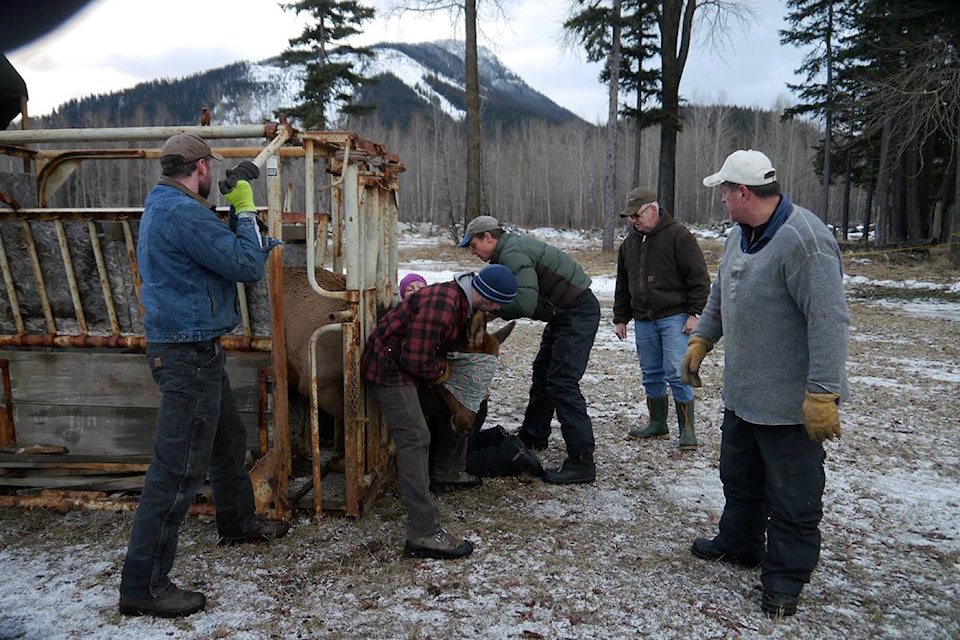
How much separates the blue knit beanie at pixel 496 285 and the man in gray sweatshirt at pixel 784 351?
1050 millimetres

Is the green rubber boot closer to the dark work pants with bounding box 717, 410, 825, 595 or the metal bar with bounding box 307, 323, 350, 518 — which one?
the dark work pants with bounding box 717, 410, 825, 595

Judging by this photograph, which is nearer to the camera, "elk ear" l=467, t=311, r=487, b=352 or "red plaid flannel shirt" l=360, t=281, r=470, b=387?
"red plaid flannel shirt" l=360, t=281, r=470, b=387

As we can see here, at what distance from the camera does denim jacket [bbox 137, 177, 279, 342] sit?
2.86m

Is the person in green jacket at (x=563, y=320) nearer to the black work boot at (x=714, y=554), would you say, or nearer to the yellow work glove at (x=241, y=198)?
the black work boot at (x=714, y=554)

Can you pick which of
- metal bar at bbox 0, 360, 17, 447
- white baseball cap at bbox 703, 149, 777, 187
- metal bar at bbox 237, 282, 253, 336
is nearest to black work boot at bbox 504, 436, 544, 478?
metal bar at bbox 237, 282, 253, 336

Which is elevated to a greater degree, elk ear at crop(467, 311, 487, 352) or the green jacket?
the green jacket

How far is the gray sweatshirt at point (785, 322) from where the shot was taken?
2760mm

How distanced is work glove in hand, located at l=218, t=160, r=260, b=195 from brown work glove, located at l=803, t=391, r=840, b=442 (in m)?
2.54

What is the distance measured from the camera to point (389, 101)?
11481 centimetres

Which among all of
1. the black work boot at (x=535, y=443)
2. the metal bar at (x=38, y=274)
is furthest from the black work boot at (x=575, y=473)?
the metal bar at (x=38, y=274)

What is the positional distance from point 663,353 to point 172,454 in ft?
11.8

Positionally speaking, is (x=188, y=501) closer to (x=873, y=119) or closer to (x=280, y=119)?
(x=280, y=119)

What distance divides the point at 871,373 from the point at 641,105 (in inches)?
928

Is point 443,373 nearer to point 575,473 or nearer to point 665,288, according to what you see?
point 575,473
